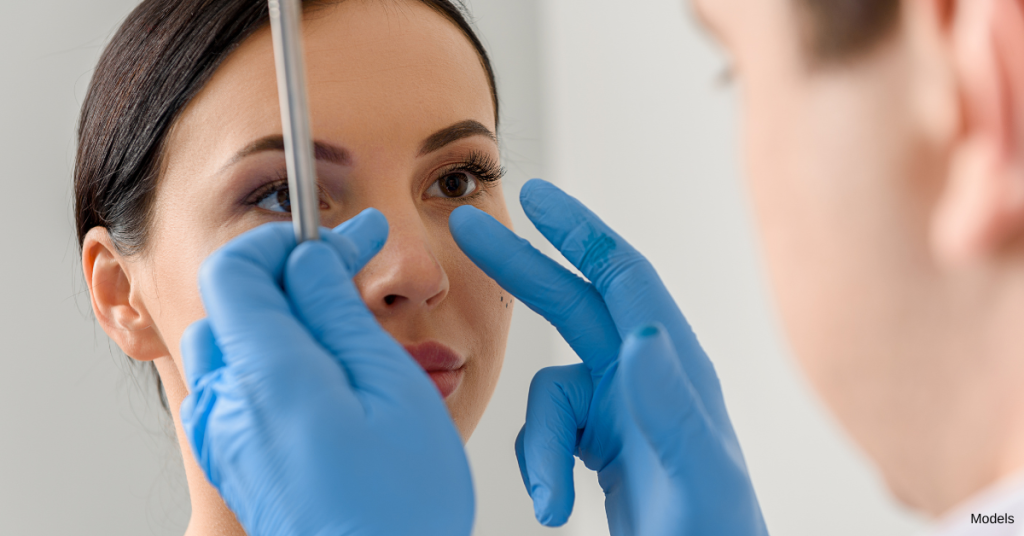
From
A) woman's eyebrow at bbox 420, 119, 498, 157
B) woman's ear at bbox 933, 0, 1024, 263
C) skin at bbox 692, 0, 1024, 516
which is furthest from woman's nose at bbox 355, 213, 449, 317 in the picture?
woman's ear at bbox 933, 0, 1024, 263

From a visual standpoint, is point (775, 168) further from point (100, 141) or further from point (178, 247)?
point (100, 141)

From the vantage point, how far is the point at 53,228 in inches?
57.2

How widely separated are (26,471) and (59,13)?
0.90 meters

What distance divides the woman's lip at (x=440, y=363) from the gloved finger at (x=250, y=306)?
0.79ft

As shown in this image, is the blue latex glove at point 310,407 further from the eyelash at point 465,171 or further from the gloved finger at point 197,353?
the eyelash at point 465,171

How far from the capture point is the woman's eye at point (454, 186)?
1001mm

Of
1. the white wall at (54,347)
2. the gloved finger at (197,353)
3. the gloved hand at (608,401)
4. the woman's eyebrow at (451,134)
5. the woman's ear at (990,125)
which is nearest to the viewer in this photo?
the woman's ear at (990,125)

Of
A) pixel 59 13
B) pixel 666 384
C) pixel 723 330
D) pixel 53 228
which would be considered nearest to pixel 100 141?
pixel 53 228

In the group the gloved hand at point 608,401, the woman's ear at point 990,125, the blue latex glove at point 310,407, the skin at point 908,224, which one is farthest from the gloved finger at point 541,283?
the woman's ear at point 990,125

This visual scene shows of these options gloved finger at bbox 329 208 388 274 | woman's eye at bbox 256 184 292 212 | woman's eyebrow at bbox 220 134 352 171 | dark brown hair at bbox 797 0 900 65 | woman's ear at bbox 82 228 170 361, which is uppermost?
woman's eyebrow at bbox 220 134 352 171

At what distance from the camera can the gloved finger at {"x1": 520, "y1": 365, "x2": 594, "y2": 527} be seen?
0.83 metres

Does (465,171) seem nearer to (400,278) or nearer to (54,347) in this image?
(400,278)

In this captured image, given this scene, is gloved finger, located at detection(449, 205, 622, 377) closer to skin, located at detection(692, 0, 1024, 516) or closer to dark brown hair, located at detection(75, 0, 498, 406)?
dark brown hair, located at detection(75, 0, 498, 406)

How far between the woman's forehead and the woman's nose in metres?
0.11
